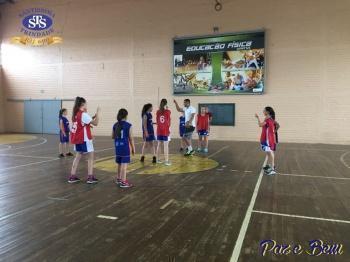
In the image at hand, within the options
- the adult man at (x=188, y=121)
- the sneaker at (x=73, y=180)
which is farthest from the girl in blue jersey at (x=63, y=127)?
the sneaker at (x=73, y=180)

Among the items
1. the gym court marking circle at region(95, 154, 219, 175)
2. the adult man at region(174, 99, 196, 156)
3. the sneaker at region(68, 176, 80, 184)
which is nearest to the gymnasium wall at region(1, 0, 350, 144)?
the adult man at region(174, 99, 196, 156)

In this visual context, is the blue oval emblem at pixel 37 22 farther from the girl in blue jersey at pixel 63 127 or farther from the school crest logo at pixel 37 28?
the girl in blue jersey at pixel 63 127

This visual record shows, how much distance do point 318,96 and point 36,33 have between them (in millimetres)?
17300

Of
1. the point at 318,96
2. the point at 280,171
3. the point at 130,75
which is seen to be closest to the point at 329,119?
the point at 318,96

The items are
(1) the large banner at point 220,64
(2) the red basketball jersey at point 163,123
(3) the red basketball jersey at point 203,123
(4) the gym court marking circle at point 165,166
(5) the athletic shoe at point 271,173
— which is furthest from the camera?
(1) the large banner at point 220,64

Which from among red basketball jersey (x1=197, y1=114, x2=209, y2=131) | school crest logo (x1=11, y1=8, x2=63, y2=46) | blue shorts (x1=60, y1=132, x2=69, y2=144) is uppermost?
school crest logo (x1=11, y1=8, x2=63, y2=46)

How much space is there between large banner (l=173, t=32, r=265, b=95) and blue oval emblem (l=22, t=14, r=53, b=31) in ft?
29.1

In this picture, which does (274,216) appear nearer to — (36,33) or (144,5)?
(144,5)

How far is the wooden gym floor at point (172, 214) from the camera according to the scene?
3625 mm

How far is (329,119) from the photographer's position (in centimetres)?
1471

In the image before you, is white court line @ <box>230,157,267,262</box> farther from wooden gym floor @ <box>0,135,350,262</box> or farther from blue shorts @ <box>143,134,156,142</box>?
blue shorts @ <box>143,134,156,142</box>

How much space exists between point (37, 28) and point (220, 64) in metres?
12.6

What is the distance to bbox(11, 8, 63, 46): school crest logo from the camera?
20469mm

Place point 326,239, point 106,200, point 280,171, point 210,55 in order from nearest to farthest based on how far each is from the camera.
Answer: point 326,239, point 106,200, point 280,171, point 210,55
